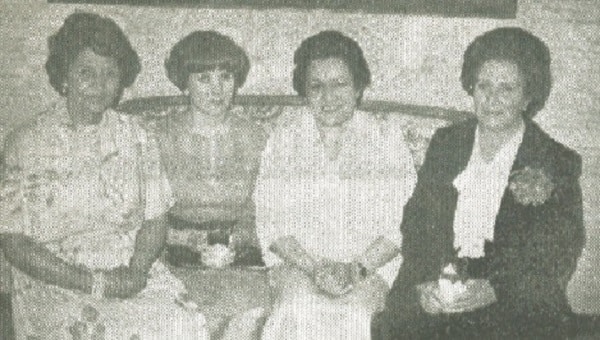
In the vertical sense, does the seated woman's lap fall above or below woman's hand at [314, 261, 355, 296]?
below

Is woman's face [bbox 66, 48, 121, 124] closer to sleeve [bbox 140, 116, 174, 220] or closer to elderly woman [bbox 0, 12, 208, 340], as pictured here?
elderly woman [bbox 0, 12, 208, 340]

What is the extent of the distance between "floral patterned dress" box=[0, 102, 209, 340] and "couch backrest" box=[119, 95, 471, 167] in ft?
1.62

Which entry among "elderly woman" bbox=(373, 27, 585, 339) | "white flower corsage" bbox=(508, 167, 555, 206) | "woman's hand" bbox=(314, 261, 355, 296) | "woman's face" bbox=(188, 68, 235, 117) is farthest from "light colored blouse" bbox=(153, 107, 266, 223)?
"white flower corsage" bbox=(508, 167, 555, 206)

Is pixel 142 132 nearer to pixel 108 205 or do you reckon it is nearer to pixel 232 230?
pixel 108 205

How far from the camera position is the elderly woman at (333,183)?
2.32 metres

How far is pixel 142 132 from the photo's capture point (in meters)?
2.34

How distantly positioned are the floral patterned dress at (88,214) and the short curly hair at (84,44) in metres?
0.15

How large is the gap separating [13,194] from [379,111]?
140cm

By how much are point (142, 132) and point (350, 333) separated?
0.92 meters

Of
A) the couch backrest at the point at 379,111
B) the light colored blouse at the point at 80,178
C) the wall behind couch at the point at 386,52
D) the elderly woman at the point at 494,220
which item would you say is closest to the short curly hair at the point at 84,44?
the light colored blouse at the point at 80,178

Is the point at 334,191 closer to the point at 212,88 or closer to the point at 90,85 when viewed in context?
the point at 212,88

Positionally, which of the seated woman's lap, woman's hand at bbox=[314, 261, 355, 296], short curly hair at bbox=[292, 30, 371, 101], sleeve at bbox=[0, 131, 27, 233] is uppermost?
short curly hair at bbox=[292, 30, 371, 101]

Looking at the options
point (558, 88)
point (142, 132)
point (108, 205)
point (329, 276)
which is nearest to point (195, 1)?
point (142, 132)

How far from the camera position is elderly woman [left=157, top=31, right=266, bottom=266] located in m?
2.55
